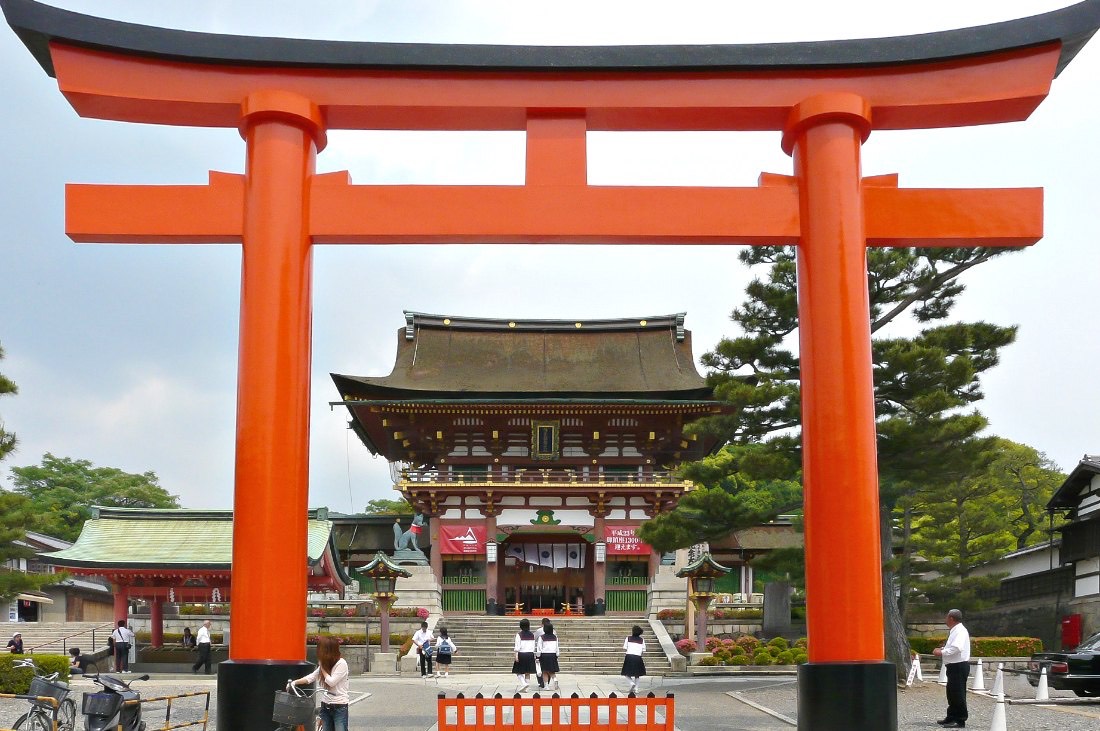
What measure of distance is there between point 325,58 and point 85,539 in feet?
78.4

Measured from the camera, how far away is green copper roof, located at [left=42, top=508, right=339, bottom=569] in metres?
28.4

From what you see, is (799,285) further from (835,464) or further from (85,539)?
(85,539)

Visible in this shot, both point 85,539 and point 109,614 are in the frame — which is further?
point 109,614

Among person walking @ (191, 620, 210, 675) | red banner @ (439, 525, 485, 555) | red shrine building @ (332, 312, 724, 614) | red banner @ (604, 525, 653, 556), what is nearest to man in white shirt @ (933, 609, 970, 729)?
person walking @ (191, 620, 210, 675)

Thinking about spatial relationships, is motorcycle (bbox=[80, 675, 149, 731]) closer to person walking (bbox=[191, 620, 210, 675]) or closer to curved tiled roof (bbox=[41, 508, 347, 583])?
person walking (bbox=[191, 620, 210, 675])

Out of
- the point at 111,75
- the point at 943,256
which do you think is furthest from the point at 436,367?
the point at 111,75

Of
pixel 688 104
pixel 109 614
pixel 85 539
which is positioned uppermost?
pixel 688 104

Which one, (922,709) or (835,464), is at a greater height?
(835,464)

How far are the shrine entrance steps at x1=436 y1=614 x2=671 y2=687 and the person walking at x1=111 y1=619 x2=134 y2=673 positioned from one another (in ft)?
25.4

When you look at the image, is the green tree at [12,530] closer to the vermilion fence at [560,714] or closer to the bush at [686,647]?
the vermilion fence at [560,714]

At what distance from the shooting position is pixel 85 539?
29.8 metres

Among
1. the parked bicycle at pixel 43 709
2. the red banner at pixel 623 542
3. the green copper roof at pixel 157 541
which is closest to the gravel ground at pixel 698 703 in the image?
the parked bicycle at pixel 43 709

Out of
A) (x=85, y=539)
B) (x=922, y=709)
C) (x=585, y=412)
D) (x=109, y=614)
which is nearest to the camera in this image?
(x=922, y=709)

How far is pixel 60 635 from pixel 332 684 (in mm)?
27940
